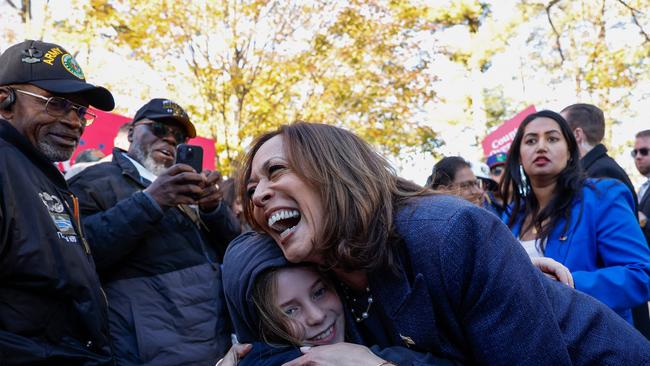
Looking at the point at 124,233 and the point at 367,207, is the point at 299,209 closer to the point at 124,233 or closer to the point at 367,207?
the point at 367,207

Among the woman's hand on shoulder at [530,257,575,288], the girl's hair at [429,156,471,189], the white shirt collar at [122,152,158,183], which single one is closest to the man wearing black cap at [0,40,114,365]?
the white shirt collar at [122,152,158,183]

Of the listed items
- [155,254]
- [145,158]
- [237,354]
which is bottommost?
[237,354]

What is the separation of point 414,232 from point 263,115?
6.43m

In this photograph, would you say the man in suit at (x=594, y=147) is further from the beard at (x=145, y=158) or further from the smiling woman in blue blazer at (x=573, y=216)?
the beard at (x=145, y=158)

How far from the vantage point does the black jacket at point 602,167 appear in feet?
12.4

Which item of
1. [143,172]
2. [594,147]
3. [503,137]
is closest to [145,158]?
[143,172]

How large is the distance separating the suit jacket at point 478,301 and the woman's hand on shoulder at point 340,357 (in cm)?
12

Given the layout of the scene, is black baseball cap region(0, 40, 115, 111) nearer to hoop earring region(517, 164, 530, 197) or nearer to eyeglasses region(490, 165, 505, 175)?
hoop earring region(517, 164, 530, 197)

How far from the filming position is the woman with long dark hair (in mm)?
1592

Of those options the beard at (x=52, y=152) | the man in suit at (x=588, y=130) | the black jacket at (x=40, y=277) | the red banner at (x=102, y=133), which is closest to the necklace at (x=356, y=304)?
the black jacket at (x=40, y=277)

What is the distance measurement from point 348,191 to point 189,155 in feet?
5.37

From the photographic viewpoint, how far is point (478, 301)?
5.32ft

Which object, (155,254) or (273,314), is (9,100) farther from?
(273,314)

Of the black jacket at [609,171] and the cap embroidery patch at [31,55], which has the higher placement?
the cap embroidery patch at [31,55]
